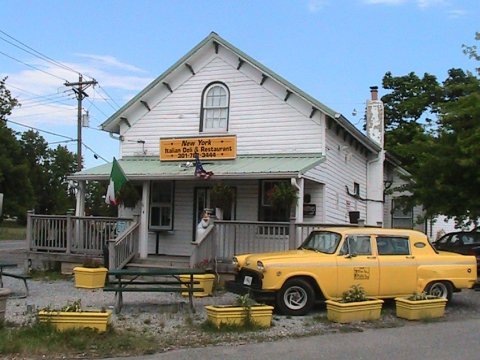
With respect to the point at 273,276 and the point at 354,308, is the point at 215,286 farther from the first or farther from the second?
the point at 354,308

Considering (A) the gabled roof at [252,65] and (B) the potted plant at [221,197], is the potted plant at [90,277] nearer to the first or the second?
(B) the potted plant at [221,197]

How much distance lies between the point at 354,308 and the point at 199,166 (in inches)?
273

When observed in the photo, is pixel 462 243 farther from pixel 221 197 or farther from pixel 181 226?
pixel 181 226

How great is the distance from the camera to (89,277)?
14.3 metres

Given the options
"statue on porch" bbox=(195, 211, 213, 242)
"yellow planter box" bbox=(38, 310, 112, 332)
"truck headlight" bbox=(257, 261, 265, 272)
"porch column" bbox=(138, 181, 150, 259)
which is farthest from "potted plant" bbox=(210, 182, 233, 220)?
"yellow planter box" bbox=(38, 310, 112, 332)

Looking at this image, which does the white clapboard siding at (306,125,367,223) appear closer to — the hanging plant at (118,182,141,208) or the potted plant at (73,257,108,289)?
the hanging plant at (118,182,141,208)

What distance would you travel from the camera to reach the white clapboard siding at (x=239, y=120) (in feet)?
55.6

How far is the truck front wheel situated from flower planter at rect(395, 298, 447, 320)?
5.41ft

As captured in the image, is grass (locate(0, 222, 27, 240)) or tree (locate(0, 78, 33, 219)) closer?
grass (locate(0, 222, 27, 240))

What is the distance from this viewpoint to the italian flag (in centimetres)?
1603

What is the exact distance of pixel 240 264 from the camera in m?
11.7

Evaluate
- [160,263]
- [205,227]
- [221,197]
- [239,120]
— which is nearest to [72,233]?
[160,263]

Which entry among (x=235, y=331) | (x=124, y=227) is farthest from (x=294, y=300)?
(x=124, y=227)

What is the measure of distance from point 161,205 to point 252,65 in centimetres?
514
